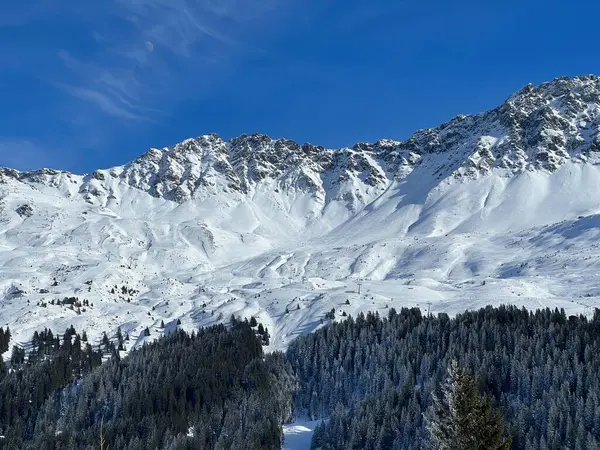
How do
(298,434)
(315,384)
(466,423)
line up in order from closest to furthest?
1. (466,423)
2. (298,434)
3. (315,384)

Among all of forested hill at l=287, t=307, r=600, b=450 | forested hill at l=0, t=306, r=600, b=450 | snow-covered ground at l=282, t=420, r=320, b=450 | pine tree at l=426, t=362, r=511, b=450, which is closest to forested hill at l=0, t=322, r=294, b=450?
forested hill at l=0, t=306, r=600, b=450

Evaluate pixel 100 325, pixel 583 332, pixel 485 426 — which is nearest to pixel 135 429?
pixel 100 325

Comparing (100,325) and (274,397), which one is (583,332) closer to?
(274,397)

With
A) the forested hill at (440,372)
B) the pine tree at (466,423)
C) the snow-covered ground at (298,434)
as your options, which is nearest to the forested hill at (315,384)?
the forested hill at (440,372)

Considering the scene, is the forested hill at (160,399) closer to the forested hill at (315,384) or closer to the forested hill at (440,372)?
the forested hill at (315,384)

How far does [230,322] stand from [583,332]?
10008 centimetres

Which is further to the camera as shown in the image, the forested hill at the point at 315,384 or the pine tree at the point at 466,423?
the forested hill at the point at 315,384

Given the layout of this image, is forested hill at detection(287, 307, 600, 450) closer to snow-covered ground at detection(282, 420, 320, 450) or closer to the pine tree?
snow-covered ground at detection(282, 420, 320, 450)

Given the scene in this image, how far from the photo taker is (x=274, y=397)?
141 metres

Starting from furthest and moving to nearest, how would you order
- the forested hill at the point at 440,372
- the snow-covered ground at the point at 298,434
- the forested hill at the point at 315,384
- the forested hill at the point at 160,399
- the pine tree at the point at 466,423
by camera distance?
1. the snow-covered ground at the point at 298,434
2. the forested hill at the point at 160,399
3. the forested hill at the point at 315,384
4. the forested hill at the point at 440,372
5. the pine tree at the point at 466,423

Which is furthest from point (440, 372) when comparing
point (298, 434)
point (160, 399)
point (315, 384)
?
point (160, 399)

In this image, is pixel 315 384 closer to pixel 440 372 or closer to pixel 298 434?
pixel 298 434

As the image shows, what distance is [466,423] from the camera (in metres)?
31.6

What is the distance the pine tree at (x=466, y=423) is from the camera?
31.5 metres
